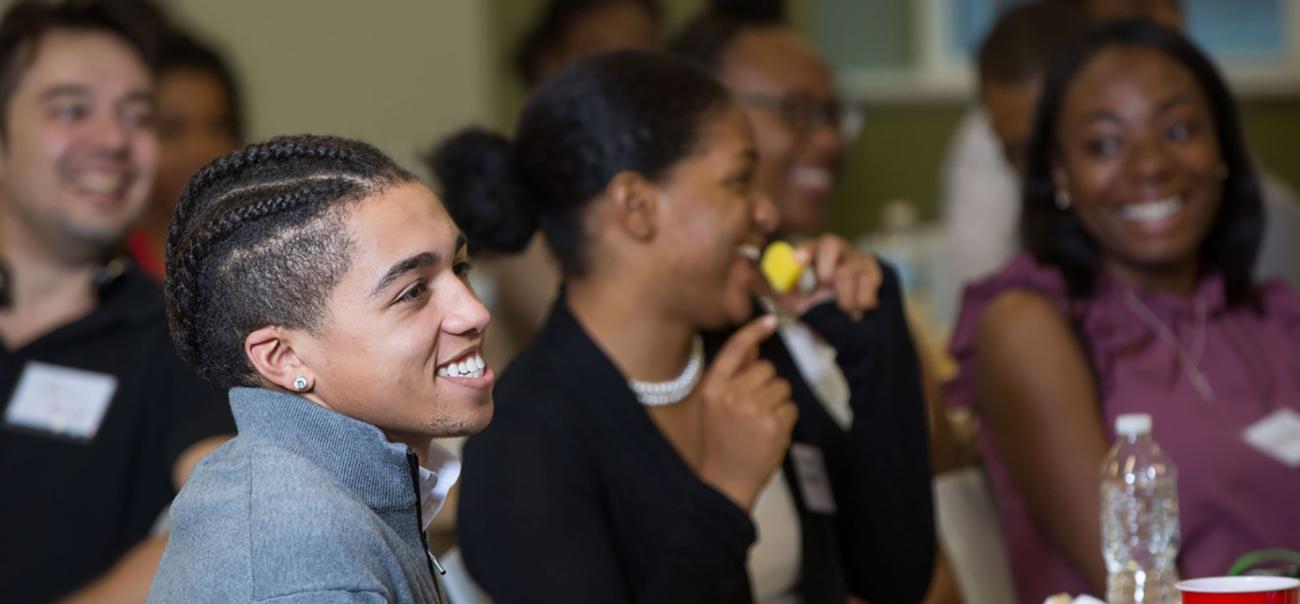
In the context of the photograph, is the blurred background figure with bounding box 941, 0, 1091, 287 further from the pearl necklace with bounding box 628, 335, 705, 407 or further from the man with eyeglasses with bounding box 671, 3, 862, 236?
the pearl necklace with bounding box 628, 335, 705, 407

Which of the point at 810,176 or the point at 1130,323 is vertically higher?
the point at 810,176

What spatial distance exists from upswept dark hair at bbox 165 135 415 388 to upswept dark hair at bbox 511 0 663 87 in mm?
3528

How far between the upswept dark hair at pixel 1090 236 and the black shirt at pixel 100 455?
153 cm

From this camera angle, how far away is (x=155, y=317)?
2986 mm

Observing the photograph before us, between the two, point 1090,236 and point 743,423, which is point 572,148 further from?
point 1090,236

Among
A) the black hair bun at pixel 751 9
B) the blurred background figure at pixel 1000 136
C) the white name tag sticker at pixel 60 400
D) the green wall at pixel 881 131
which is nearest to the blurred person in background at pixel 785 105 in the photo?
the black hair bun at pixel 751 9

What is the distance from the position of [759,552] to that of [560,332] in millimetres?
450

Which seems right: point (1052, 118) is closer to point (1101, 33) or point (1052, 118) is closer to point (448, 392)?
point (1101, 33)

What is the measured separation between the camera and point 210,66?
4328 mm

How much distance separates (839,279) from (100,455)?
1.31m

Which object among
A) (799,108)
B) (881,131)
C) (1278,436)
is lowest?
(881,131)

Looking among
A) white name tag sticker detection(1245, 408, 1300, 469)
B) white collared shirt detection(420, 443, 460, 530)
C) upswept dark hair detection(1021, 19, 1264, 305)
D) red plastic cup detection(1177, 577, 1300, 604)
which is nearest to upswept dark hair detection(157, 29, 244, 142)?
upswept dark hair detection(1021, 19, 1264, 305)

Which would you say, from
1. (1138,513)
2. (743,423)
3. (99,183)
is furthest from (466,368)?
(99,183)

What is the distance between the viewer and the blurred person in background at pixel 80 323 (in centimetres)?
282
